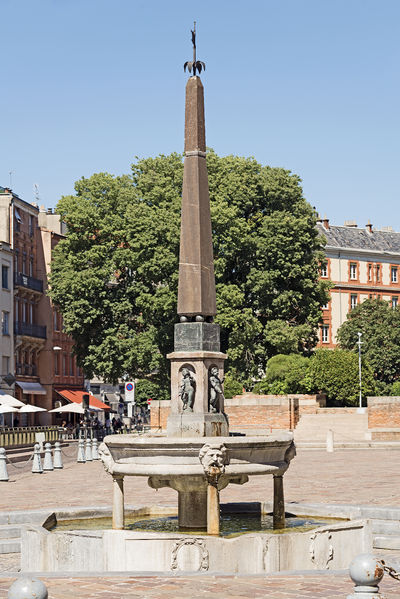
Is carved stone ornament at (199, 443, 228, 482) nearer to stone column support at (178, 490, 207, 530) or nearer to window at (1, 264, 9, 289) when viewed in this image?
stone column support at (178, 490, 207, 530)

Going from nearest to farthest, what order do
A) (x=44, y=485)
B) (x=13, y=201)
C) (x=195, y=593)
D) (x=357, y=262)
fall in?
(x=195, y=593) → (x=44, y=485) → (x=13, y=201) → (x=357, y=262)

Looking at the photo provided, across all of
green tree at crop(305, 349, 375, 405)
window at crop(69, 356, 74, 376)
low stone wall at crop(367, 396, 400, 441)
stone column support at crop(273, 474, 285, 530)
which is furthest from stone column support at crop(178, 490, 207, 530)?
window at crop(69, 356, 74, 376)

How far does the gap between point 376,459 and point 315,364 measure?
19.4m

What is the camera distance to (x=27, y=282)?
69562mm

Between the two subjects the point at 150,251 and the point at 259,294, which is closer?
the point at 150,251

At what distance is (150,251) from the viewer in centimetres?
5034

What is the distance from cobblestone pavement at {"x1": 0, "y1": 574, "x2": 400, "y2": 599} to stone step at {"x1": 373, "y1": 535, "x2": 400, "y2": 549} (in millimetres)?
2712

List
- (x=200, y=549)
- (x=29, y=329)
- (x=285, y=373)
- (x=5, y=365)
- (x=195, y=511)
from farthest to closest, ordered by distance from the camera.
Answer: (x=29, y=329), (x=5, y=365), (x=285, y=373), (x=195, y=511), (x=200, y=549)

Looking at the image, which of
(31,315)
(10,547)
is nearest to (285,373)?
(31,315)

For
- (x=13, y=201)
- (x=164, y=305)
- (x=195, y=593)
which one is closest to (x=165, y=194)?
(x=164, y=305)

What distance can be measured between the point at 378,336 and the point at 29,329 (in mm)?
25537

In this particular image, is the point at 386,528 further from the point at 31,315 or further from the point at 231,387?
the point at 31,315

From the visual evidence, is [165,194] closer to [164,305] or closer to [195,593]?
[164,305]

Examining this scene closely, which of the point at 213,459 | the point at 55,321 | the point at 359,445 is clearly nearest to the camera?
the point at 213,459
